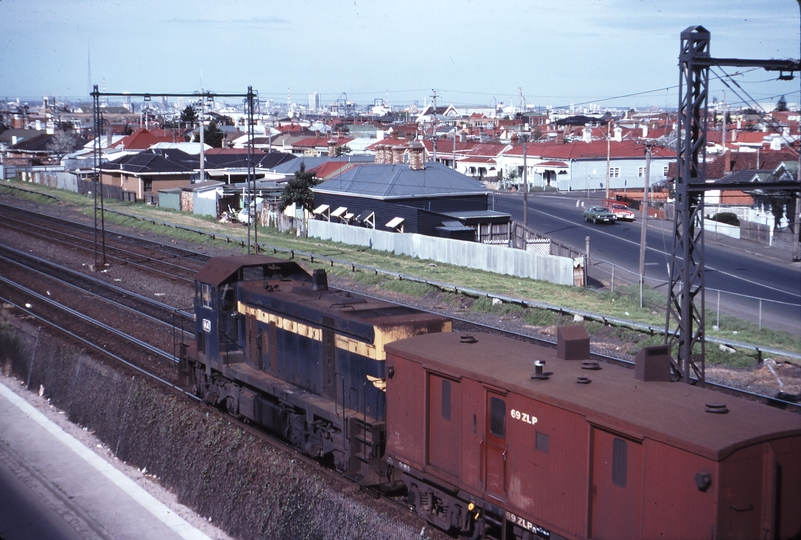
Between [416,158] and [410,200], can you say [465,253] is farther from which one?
[416,158]

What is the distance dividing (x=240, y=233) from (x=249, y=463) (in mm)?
37131

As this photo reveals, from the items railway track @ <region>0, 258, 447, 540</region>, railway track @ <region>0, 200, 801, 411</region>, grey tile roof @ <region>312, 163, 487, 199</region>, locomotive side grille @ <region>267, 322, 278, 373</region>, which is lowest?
railway track @ <region>0, 258, 447, 540</region>

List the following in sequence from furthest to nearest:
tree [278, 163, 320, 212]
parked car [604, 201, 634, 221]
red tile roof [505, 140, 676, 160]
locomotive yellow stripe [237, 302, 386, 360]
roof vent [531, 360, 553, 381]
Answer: red tile roof [505, 140, 676, 160]
parked car [604, 201, 634, 221]
tree [278, 163, 320, 212]
locomotive yellow stripe [237, 302, 386, 360]
roof vent [531, 360, 553, 381]

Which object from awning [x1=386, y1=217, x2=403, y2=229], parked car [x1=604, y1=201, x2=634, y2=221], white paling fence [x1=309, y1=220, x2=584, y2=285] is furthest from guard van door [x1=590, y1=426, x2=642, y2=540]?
parked car [x1=604, y1=201, x2=634, y2=221]

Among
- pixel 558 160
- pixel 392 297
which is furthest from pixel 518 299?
pixel 558 160

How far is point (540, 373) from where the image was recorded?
10547mm

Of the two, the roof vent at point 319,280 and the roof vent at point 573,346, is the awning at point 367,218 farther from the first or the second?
the roof vent at point 573,346

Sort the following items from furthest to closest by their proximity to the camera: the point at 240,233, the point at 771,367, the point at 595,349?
the point at 240,233 → the point at 595,349 → the point at 771,367

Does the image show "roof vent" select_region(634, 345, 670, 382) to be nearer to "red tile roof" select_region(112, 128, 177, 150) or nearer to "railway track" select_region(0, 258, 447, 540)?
"railway track" select_region(0, 258, 447, 540)

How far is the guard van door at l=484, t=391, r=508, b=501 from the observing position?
1077 cm

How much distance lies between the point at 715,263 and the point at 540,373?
3591 centimetres

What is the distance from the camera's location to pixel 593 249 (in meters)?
47.2

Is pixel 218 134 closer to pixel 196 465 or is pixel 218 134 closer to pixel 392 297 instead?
pixel 392 297

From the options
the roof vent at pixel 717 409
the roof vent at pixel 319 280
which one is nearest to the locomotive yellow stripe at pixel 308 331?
the roof vent at pixel 319 280
